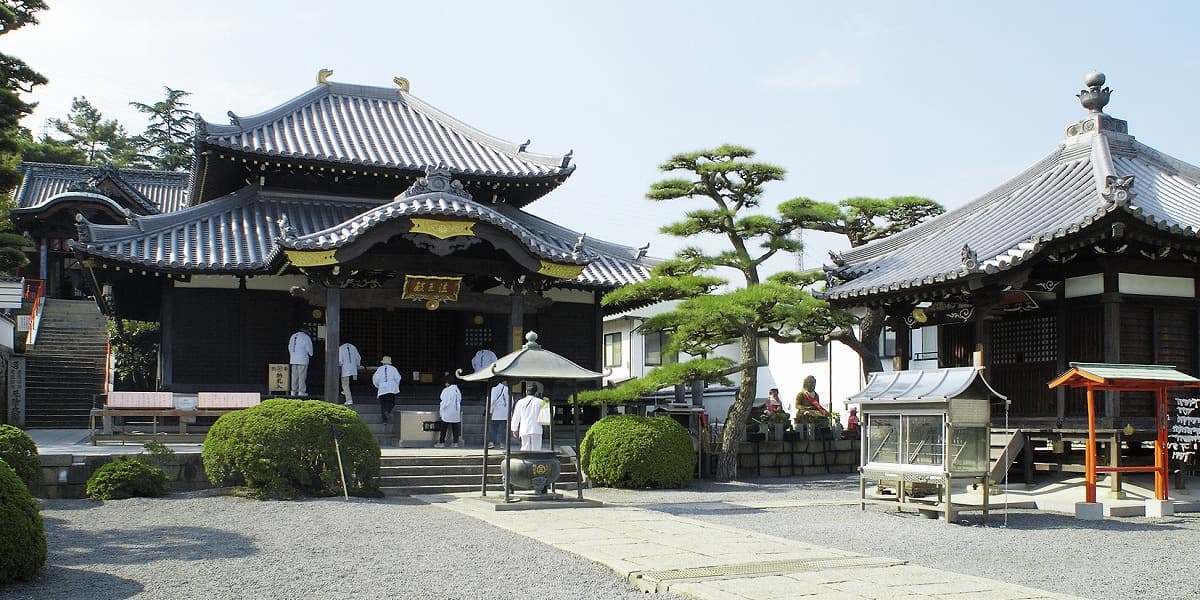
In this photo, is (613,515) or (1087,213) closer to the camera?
(613,515)

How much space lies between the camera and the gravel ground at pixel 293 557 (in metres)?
8.26

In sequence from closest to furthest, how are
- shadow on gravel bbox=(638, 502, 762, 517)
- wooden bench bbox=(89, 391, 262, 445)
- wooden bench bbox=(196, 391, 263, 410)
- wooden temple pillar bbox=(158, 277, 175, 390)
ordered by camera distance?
shadow on gravel bbox=(638, 502, 762, 517)
wooden bench bbox=(89, 391, 262, 445)
wooden bench bbox=(196, 391, 263, 410)
wooden temple pillar bbox=(158, 277, 175, 390)

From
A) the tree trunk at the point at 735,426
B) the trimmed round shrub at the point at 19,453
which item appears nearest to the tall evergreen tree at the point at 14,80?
the trimmed round shrub at the point at 19,453

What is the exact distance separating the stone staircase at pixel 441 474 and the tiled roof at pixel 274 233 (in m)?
4.14

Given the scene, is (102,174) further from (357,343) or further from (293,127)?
(357,343)

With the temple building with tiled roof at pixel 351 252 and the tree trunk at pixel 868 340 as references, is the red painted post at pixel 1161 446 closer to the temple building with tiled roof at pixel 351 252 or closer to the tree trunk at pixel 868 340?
the tree trunk at pixel 868 340

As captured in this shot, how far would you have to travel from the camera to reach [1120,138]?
735 inches

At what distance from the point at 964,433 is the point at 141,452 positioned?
39.5 ft

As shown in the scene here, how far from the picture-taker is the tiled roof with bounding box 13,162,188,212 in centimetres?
3866

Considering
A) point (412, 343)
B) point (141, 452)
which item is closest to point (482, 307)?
point (412, 343)

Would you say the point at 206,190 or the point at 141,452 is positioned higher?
the point at 206,190

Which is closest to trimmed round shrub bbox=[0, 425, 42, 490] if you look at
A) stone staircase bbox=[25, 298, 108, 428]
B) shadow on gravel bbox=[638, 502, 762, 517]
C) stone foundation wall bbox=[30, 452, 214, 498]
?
stone foundation wall bbox=[30, 452, 214, 498]

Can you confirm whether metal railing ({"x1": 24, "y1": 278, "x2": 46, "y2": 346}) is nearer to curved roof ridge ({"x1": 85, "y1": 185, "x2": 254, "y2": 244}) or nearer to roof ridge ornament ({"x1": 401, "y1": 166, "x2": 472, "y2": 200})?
curved roof ridge ({"x1": 85, "y1": 185, "x2": 254, "y2": 244})

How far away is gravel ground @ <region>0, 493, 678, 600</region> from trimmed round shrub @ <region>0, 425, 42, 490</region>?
52cm
